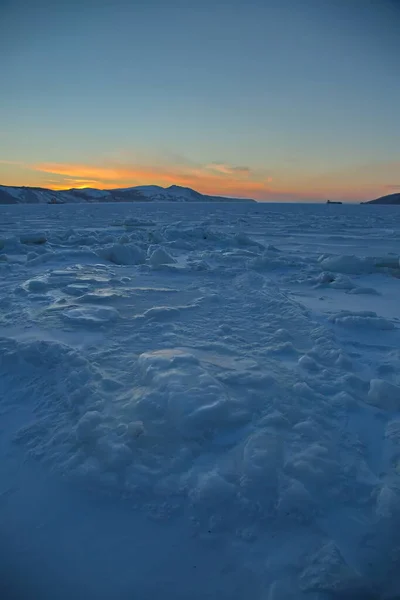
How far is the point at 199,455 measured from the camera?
177cm

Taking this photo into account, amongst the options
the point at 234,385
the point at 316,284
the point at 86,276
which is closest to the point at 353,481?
the point at 234,385

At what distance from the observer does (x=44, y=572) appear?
1234 millimetres

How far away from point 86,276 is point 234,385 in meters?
4.45

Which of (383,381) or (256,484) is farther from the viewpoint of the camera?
(383,381)

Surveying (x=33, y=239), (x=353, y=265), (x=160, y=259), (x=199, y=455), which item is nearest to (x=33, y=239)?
(x=33, y=239)

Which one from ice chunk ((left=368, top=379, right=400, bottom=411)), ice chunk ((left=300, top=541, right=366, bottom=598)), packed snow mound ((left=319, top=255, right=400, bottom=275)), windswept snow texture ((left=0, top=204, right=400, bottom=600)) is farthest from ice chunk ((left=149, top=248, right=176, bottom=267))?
ice chunk ((left=300, top=541, right=366, bottom=598))

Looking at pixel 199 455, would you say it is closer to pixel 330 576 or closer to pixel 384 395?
pixel 330 576

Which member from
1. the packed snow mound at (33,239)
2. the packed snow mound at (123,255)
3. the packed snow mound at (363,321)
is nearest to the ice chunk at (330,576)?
the packed snow mound at (363,321)

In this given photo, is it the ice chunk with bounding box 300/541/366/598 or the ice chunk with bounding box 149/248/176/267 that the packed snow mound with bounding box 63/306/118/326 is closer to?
the ice chunk with bounding box 300/541/366/598

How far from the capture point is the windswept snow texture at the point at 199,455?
124 cm

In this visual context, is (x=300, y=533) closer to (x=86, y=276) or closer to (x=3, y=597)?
(x=3, y=597)

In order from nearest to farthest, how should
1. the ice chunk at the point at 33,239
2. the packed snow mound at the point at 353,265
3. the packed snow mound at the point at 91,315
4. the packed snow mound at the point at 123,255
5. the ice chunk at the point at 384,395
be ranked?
the ice chunk at the point at 384,395, the packed snow mound at the point at 91,315, the packed snow mound at the point at 353,265, the packed snow mound at the point at 123,255, the ice chunk at the point at 33,239

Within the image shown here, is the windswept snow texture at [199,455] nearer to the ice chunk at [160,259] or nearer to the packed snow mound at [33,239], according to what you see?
the ice chunk at [160,259]

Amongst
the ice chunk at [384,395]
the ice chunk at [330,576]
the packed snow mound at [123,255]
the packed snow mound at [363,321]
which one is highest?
the packed snow mound at [123,255]
